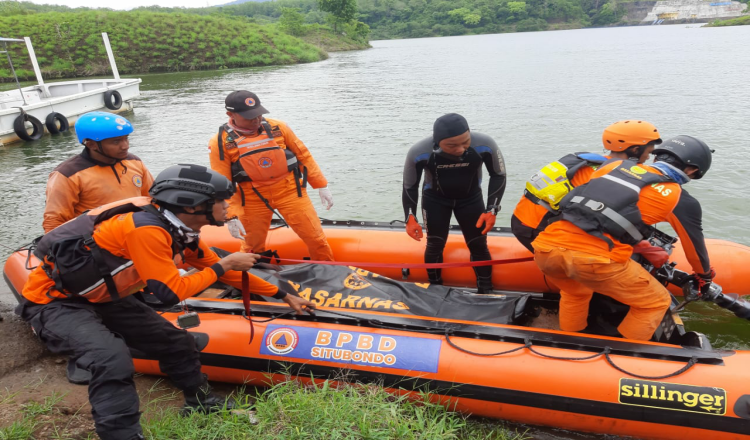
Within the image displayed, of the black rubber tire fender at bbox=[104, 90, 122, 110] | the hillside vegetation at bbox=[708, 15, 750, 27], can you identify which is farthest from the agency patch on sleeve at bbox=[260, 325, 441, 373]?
the hillside vegetation at bbox=[708, 15, 750, 27]

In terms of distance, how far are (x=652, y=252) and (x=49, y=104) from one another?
1452cm

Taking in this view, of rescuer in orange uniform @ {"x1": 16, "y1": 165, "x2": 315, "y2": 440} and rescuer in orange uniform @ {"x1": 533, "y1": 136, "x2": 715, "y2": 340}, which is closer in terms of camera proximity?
rescuer in orange uniform @ {"x1": 16, "y1": 165, "x2": 315, "y2": 440}

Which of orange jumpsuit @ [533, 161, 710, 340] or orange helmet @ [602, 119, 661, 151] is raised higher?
orange helmet @ [602, 119, 661, 151]

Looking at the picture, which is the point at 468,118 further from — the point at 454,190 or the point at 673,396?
the point at 673,396

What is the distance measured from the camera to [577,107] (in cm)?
1250

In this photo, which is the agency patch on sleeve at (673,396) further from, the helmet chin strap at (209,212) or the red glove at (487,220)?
the helmet chin strap at (209,212)

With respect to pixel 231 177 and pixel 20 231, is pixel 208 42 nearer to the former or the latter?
pixel 20 231

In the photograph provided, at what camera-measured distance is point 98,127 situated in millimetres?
3203

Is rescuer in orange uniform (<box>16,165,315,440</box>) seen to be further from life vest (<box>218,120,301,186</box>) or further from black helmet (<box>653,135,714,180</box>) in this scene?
black helmet (<box>653,135,714,180</box>)

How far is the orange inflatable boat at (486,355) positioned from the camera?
262 cm

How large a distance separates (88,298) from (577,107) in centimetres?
1257

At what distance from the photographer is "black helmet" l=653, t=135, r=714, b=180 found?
2.92 m

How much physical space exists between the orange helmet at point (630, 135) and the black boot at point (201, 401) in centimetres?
291

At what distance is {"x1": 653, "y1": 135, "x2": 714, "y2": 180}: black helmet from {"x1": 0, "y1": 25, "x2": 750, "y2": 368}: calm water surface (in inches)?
65.9
